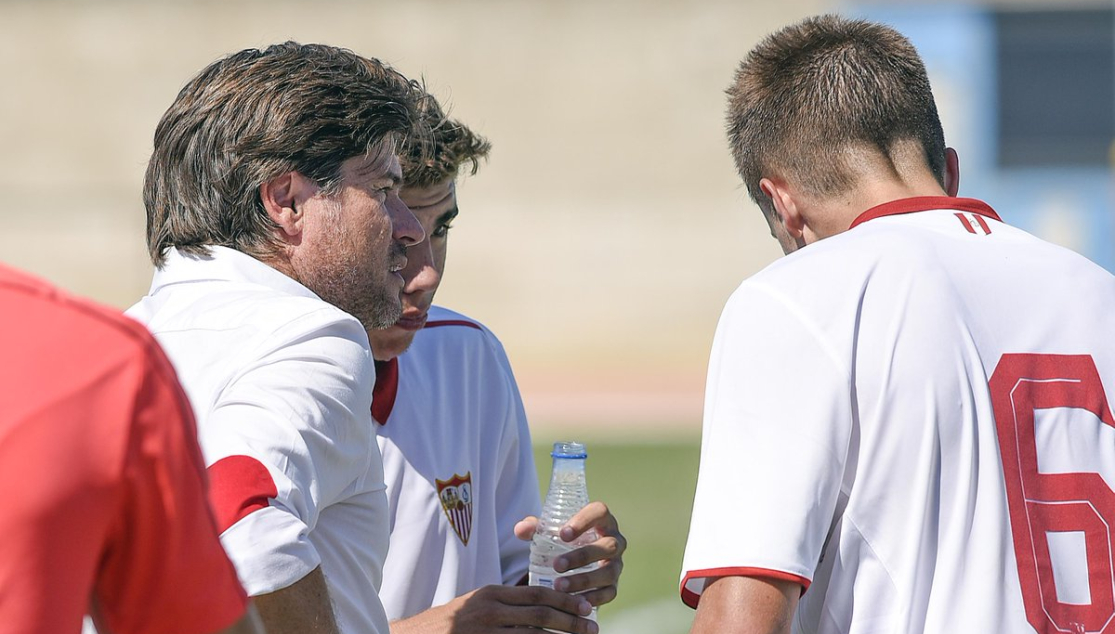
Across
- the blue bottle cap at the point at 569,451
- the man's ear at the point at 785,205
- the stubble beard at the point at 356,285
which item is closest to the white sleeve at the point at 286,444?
the stubble beard at the point at 356,285

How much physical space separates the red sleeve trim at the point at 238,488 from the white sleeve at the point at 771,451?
70 centimetres

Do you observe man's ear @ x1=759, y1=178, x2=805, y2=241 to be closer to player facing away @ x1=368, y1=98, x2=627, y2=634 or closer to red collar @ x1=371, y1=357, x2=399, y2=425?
player facing away @ x1=368, y1=98, x2=627, y2=634

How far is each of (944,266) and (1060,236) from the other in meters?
18.9

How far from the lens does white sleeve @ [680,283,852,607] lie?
6.56 feet

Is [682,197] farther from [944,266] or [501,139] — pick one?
[944,266]

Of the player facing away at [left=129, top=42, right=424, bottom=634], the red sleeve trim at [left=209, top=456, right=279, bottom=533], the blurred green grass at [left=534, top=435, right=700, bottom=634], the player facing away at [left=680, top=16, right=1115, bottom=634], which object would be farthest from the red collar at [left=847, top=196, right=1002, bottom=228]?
the blurred green grass at [left=534, top=435, right=700, bottom=634]

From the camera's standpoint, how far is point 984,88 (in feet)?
63.8

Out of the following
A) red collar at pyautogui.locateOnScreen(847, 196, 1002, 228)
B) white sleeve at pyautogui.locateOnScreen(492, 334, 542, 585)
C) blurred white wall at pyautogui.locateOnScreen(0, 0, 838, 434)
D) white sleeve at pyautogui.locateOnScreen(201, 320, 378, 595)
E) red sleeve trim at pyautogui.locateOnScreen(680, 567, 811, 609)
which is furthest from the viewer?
blurred white wall at pyautogui.locateOnScreen(0, 0, 838, 434)

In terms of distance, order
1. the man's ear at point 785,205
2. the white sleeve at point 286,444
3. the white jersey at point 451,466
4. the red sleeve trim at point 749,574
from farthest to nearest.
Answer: the white jersey at point 451,466
the man's ear at point 785,205
the red sleeve trim at point 749,574
the white sleeve at point 286,444

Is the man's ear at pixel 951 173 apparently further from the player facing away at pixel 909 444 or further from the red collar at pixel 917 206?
the player facing away at pixel 909 444

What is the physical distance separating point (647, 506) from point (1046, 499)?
744 centimetres

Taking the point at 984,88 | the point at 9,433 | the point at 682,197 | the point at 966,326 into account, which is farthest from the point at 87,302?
the point at 984,88

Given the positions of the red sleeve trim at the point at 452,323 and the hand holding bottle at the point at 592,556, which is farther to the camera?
the red sleeve trim at the point at 452,323

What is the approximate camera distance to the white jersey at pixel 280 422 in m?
1.80
